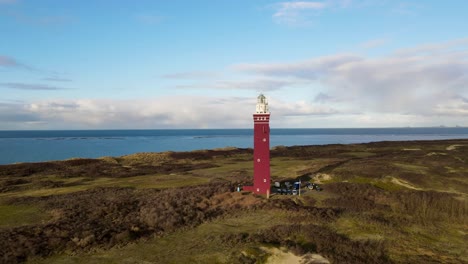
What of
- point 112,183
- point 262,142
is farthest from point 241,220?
point 112,183

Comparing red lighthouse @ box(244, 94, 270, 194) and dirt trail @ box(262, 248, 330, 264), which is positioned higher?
red lighthouse @ box(244, 94, 270, 194)

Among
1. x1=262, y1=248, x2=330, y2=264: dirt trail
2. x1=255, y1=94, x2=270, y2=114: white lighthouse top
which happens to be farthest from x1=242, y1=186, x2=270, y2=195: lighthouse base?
x1=262, y1=248, x2=330, y2=264: dirt trail

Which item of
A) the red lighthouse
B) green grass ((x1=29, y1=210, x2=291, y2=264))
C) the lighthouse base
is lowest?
green grass ((x1=29, y1=210, x2=291, y2=264))

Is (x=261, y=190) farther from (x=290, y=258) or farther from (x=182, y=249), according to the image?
(x=290, y=258)

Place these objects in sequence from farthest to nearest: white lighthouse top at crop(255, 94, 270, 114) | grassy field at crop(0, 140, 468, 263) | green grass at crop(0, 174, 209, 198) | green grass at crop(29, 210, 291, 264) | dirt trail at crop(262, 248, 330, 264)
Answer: green grass at crop(0, 174, 209, 198)
white lighthouse top at crop(255, 94, 270, 114)
grassy field at crop(0, 140, 468, 263)
green grass at crop(29, 210, 291, 264)
dirt trail at crop(262, 248, 330, 264)

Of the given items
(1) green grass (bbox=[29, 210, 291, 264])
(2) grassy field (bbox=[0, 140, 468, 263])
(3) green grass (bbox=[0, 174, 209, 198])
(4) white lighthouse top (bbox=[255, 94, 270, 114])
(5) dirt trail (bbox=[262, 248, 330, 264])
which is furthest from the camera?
(3) green grass (bbox=[0, 174, 209, 198])

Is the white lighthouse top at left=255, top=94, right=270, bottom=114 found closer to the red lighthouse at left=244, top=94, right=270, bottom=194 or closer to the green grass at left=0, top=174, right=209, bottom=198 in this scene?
the red lighthouse at left=244, top=94, right=270, bottom=194
